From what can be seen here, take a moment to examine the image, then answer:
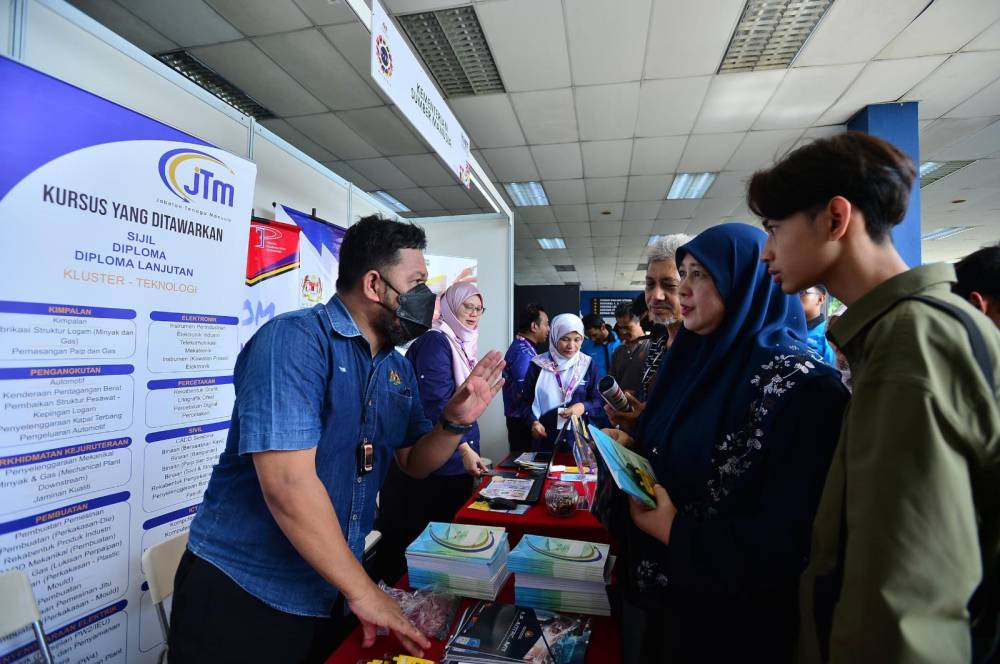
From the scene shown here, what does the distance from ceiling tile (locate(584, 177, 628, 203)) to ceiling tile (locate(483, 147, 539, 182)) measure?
2.78 feet

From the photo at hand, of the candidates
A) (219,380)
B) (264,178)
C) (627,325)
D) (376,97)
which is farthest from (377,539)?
(376,97)

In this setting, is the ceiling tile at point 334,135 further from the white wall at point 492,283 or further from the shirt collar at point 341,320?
the shirt collar at point 341,320

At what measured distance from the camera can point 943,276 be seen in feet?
2.33

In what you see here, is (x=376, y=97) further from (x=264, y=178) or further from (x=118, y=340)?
(x=118, y=340)

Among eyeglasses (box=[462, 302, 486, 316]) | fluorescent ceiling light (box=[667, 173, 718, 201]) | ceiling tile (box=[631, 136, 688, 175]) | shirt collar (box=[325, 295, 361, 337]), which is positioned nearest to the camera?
shirt collar (box=[325, 295, 361, 337])

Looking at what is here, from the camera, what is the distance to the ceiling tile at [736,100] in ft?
13.1

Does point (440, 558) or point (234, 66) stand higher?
point (234, 66)

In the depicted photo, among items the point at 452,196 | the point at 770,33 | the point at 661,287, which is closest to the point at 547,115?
the point at 770,33

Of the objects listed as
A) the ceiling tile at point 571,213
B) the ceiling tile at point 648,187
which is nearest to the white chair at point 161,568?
the ceiling tile at point 648,187

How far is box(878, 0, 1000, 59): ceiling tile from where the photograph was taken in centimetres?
314

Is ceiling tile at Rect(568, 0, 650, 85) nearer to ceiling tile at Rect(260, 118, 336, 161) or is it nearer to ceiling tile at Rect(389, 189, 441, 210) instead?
ceiling tile at Rect(260, 118, 336, 161)

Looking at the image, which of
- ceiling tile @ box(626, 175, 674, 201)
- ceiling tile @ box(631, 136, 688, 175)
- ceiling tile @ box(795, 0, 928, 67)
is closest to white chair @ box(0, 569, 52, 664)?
ceiling tile @ box(795, 0, 928, 67)

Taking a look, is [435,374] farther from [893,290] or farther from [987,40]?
[987,40]

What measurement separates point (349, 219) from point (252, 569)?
254 centimetres
